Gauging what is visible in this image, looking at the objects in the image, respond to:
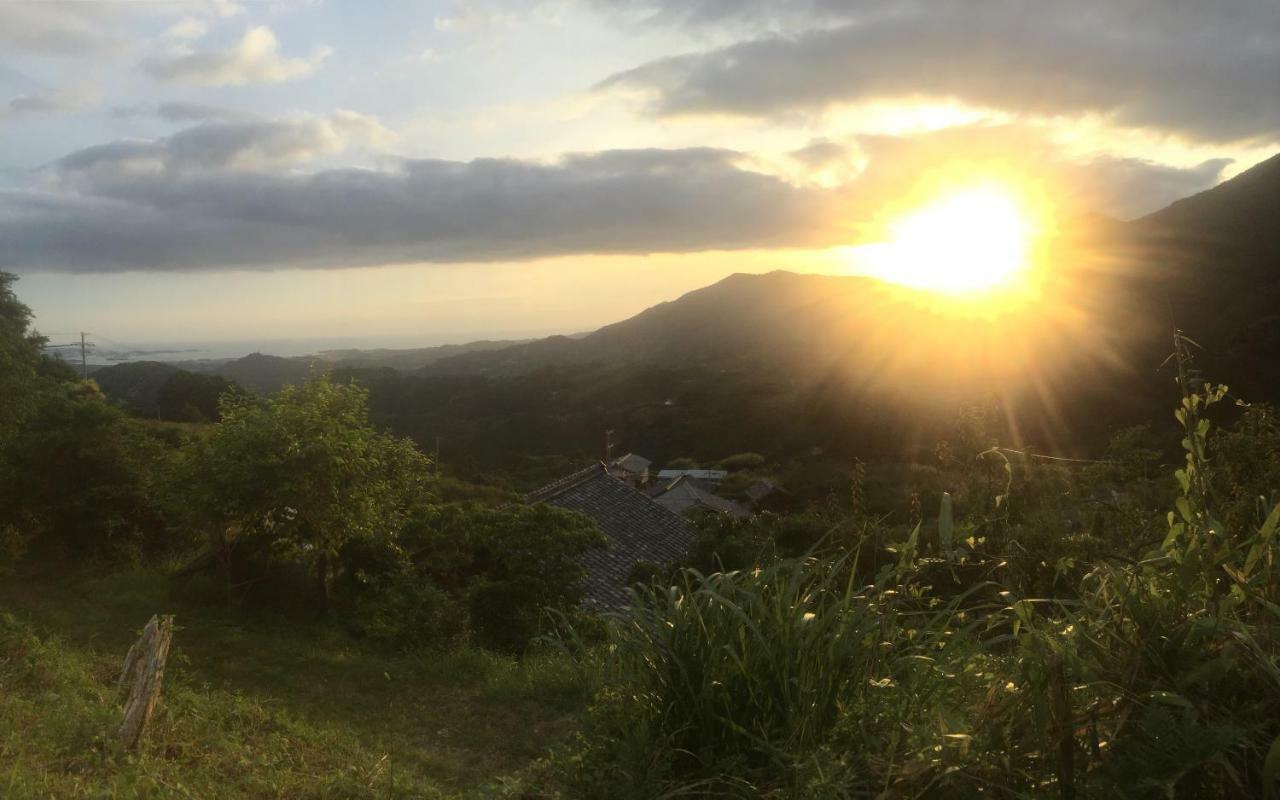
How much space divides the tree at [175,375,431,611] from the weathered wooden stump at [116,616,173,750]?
16.3ft

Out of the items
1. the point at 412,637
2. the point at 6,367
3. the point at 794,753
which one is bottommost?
the point at 412,637

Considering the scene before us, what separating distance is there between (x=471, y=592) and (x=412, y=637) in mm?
1152

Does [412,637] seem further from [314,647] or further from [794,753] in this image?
[794,753]

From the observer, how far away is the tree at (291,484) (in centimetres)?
1062

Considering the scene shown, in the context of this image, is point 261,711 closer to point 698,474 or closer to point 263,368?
point 698,474

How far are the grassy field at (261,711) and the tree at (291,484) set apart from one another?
3.41 ft

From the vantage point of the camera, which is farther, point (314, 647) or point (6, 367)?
point (6, 367)

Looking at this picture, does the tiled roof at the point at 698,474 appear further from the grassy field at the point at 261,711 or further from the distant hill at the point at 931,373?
the grassy field at the point at 261,711

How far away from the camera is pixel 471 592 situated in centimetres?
1098

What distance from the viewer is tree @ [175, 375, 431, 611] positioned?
1062cm

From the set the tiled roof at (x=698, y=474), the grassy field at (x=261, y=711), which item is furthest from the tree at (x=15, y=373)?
the tiled roof at (x=698, y=474)

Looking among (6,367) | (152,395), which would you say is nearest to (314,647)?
(6,367)

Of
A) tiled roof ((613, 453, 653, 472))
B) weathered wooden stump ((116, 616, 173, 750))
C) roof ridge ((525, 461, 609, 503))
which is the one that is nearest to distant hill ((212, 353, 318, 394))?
tiled roof ((613, 453, 653, 472))

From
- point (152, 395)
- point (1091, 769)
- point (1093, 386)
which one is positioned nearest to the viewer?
point (1091, 769)
